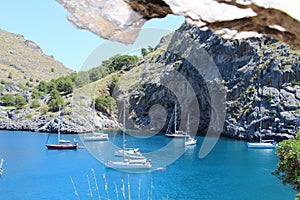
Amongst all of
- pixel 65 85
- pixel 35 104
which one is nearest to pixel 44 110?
pixel 35 104

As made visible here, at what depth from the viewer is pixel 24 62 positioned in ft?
505

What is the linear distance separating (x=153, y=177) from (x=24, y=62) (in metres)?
134

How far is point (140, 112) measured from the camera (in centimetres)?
8519

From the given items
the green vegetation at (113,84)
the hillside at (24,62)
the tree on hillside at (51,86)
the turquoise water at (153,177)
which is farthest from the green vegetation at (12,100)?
the turquoise water at (153,177)

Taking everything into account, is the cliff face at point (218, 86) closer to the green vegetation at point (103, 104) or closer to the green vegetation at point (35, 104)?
the green vegetation at point (103, 104)

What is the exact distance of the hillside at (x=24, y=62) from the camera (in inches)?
5338

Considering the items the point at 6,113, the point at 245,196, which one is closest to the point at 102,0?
the point at 245,196

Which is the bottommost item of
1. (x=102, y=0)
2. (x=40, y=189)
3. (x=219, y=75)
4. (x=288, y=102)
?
(x=40, y=189)

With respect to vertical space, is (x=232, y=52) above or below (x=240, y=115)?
above

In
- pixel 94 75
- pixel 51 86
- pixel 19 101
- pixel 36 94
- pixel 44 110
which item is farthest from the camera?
pixel 51 86

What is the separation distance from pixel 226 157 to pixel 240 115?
21.4m

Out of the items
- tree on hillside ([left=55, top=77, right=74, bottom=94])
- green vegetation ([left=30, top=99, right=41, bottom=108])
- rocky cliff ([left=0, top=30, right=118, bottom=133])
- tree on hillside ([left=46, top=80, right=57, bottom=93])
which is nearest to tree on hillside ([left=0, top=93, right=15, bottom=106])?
rocky cliff ([left=0, top=30, right=118, bottom=133])

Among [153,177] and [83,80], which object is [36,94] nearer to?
[83,80]

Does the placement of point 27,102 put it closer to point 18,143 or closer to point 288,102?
point 18,143
